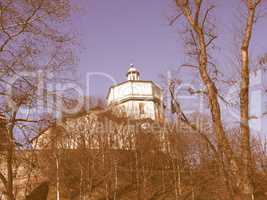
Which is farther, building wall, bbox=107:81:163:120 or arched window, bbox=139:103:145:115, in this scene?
building wall, bbox=107:81:163:120

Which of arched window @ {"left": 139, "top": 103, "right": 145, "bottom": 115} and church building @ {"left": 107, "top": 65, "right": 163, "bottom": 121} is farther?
church building @ {"left": 107, "top": 65, "right": 163, "bottom": 121}

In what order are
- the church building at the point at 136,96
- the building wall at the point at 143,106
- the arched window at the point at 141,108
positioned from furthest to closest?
the church building at the point at 136,96
the arched window at the point at 141,108
the building wall at the point at 143,106

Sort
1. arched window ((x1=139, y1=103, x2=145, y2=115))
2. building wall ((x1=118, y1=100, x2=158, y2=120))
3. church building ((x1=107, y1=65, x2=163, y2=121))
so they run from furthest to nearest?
church building ((x1=107, y1=65, x2=163, y2=121)) → arched window ((x1=139, y1=103, x2=145, y2=115)) → building wall ((x1=118, y1=100, x2=158, y2=120))

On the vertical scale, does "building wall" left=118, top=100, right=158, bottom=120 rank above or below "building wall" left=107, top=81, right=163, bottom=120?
below

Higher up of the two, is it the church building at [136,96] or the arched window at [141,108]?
the church building at [136,96]

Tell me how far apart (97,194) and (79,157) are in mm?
3290

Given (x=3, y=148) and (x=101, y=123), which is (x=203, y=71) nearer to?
(x=3, y=148)

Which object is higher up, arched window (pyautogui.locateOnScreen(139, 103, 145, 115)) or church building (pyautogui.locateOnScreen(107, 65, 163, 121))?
church building (pyautogui.locateOnScreen(107, 65, 163, 121))

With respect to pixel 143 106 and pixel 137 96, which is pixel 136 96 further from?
pixel 143 106

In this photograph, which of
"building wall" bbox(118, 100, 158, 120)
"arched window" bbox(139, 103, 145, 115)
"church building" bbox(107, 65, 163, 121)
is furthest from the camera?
"church building" bbox(107, 65, 163, 121)

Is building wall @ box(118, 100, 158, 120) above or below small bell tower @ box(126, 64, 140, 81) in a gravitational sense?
below

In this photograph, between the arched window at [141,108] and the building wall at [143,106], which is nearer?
the building wall at [143,106]

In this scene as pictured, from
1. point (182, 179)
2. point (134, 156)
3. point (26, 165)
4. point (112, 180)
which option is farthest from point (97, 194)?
point (26, 165)

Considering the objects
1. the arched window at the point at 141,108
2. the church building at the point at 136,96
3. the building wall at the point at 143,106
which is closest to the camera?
the building wall at the point at 143,106
